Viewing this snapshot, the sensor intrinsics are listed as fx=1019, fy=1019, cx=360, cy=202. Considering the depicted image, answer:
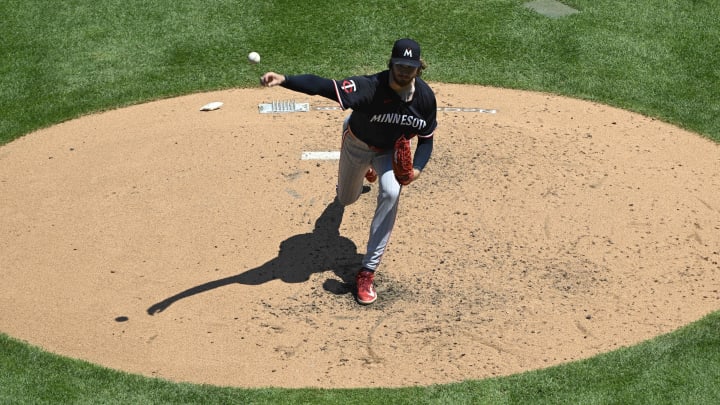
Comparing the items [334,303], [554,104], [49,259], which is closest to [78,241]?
[49,259]

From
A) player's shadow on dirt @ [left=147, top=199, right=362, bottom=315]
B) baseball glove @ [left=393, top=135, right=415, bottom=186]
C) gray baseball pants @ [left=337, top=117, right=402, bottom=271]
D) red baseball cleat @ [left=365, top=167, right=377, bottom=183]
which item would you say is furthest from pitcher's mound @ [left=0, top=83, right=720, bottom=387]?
baseball glove @ [left=393, top=135, right=415, bottom=186]

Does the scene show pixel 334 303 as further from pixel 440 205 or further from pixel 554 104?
pixel 554 104

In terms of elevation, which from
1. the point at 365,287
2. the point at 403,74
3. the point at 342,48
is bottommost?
the point at 342,48

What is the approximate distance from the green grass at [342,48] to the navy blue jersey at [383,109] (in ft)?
14.1

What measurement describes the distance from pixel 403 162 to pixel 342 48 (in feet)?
17.3

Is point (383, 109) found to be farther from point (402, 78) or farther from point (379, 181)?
point (379, 181)

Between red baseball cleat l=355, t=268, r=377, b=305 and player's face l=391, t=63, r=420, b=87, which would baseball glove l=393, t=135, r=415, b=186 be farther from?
red baseball cleat l=355, t=268, r=377, b=305

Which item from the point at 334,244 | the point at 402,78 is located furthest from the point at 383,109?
the point at 334,244

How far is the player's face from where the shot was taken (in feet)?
27.3

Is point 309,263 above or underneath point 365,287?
underneath

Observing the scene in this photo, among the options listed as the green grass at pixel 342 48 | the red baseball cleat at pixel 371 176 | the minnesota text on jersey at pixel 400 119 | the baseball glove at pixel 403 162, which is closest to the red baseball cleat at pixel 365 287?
the baseball glove at pixel 403 162

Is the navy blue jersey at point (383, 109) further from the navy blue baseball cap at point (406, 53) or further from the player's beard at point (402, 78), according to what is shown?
the navy blue baseball cap at point (406, 53)

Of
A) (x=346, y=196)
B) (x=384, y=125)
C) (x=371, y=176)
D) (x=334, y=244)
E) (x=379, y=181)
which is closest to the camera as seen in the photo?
(x=384, y=125)

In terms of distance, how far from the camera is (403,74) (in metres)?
8.35
